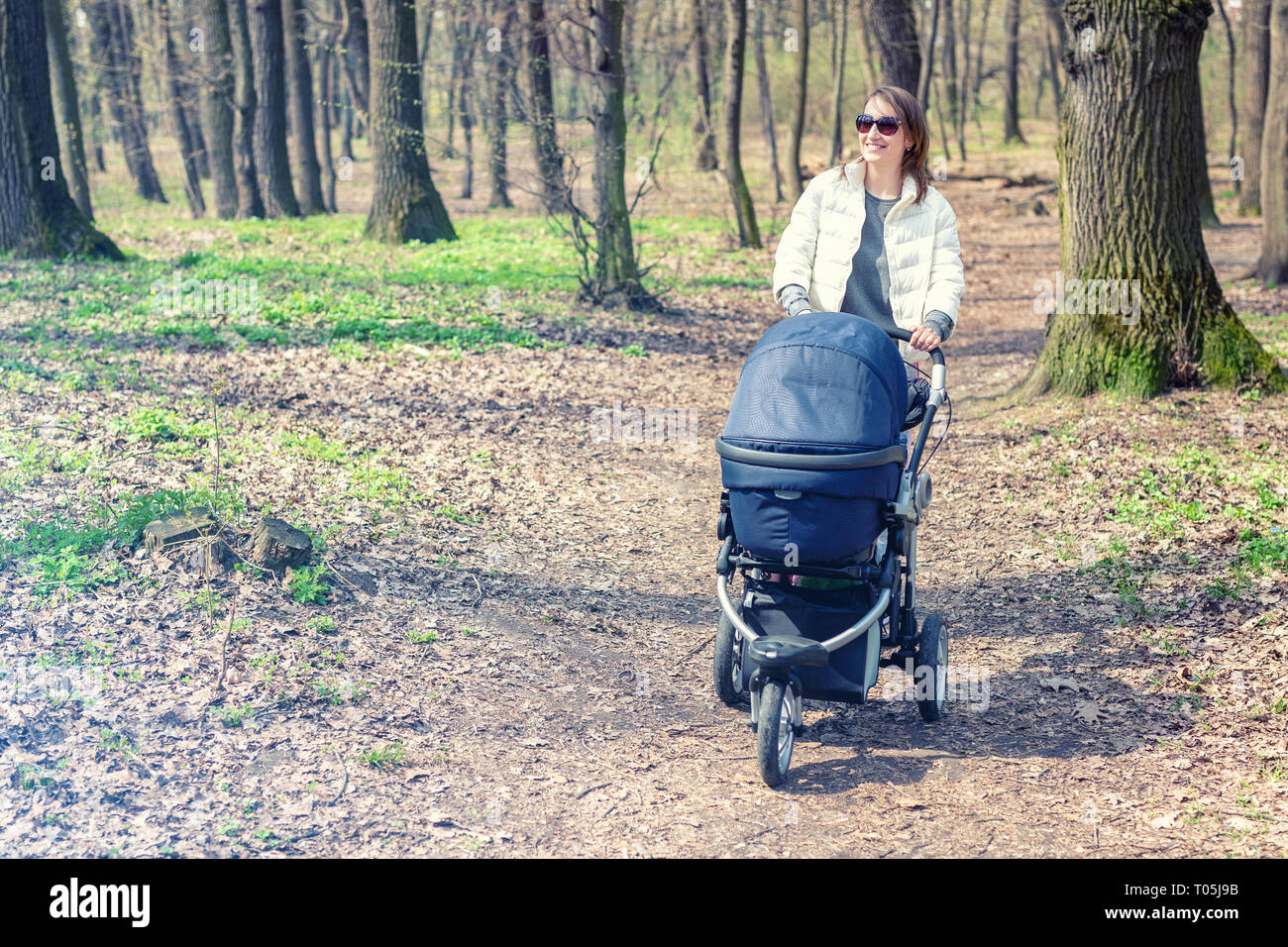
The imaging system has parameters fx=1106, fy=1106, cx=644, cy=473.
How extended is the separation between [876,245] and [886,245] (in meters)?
0.04

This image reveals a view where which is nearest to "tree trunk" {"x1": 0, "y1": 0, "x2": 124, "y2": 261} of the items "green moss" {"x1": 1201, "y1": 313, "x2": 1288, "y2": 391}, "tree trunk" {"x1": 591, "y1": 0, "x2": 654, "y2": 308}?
"tree trunk" {"x1": 591, "y1": 0, "x2": 654, "y2": 308}

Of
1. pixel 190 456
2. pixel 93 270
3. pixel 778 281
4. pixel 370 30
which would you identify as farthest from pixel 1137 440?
pixel 370 30

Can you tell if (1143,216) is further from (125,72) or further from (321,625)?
(125,72)

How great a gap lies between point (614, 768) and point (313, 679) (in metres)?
1.29

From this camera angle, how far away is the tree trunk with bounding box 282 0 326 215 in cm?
2128

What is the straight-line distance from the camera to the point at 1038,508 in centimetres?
657

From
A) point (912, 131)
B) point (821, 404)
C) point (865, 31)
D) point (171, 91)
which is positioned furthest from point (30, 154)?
point (865, 31)

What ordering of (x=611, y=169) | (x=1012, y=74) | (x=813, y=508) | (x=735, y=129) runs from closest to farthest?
(x=813, y=508)
(x=611, y=169)
(x=735, y=129)
(x=1012, y=74)

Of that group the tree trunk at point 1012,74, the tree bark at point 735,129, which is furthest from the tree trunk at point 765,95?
the tree trunk at point 1012,74

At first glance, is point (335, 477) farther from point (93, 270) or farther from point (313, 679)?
point (93, 270)

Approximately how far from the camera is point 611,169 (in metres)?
11.6

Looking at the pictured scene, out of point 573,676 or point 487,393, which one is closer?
point 573,676

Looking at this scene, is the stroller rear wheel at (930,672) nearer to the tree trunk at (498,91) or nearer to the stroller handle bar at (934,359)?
the stroller handle bar at (934,359)

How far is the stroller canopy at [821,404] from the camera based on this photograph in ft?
11.7
